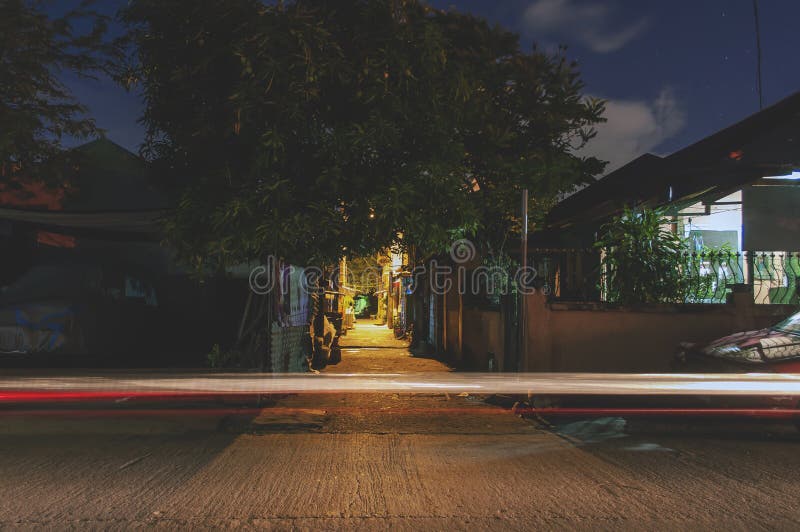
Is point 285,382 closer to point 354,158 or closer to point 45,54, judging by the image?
point 354,158

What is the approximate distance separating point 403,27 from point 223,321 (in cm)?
817

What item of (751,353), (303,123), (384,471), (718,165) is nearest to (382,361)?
(303,123)

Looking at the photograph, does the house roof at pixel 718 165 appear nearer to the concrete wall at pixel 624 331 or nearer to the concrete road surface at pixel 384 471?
the concrete wall at pixel 624 331

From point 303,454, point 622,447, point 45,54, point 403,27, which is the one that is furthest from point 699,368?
point 45,54

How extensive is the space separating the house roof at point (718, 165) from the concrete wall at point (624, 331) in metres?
2.24

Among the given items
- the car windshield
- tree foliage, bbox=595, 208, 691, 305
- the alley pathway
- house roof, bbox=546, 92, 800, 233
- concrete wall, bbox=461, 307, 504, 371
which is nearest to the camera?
the car windshield

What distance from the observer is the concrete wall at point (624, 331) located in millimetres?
10477

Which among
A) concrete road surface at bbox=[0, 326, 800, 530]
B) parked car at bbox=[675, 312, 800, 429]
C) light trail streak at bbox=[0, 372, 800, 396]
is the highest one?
parked car at bbox=[675, 312, 800, 429]

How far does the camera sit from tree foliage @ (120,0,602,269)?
820cm

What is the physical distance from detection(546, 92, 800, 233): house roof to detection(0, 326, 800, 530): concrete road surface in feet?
15.7

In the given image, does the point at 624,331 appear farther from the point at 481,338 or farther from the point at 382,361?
the point at 382,361

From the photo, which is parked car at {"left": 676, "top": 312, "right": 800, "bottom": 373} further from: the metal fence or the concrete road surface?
the metal fence

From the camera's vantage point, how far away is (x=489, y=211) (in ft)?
38.1

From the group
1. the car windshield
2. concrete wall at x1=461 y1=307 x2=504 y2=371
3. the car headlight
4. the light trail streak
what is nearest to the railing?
the car windshield
